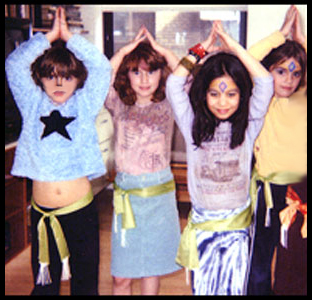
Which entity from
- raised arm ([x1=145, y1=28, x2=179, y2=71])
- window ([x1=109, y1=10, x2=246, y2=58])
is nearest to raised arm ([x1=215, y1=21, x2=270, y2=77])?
raised arm ([x1=145, y1=28, x2=179, y2=71])

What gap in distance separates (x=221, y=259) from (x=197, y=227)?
0.13 metres

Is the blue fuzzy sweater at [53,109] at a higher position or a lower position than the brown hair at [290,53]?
lower

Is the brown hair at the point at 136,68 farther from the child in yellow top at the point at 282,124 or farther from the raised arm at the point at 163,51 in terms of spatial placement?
the child in yellow top at the point at 282,124

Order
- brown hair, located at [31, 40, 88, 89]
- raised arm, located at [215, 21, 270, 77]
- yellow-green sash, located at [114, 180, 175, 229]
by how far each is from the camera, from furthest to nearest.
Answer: yellow-green sash, located at [114, 180, 175, 229] → brown hair, located at [31, 40, 88, 89] → raised arm, located at [215, 21, 270, 77]

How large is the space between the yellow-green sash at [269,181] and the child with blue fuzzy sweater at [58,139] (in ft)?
1.82

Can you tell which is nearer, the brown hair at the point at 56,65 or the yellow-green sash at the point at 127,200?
the brown hair at the point at 56,65

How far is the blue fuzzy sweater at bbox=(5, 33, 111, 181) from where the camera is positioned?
4.95 ft

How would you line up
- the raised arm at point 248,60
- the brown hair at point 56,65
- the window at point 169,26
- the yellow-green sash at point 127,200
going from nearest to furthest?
1. the raised arm at point 248,60
2. the brown hair at point 56,65
3. the yellow-green sash at point 127,200
4. the window at point 169,26

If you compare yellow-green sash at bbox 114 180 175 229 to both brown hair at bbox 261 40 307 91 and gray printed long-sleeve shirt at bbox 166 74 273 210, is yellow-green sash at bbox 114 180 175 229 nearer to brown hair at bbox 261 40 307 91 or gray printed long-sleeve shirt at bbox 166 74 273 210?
gray printed long-sleeve shirt at bbox 166 74 273 210

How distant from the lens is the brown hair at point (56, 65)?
151 cm

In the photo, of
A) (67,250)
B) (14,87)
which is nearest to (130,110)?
(14,87)

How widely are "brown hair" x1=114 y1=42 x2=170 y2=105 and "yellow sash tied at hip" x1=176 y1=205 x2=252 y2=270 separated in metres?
0.49

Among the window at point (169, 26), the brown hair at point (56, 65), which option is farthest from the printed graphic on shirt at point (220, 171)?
the window at point (169, 26)

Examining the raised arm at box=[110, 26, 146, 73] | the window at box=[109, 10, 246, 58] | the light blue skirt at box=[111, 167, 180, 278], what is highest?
the window at box=[109, 10, 246, 58]
